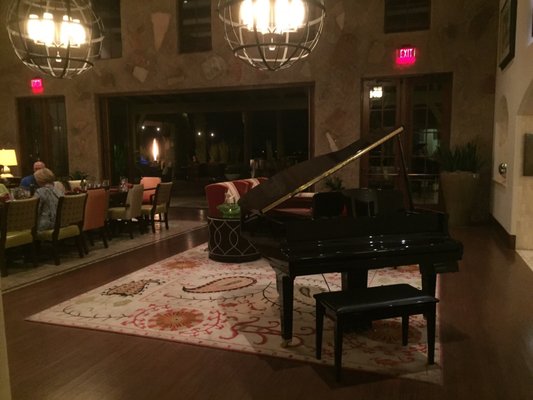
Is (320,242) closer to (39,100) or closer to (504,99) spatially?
(504,99)

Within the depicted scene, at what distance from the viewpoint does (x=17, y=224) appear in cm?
511

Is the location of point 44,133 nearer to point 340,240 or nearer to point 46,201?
point 46,201

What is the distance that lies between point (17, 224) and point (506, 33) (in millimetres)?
7505

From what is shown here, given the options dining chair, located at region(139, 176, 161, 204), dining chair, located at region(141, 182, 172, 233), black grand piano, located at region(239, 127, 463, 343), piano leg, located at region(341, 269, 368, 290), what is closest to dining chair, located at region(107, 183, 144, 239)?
dining chair, located at region(141, 182, 172, 233)

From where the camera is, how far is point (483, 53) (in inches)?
325

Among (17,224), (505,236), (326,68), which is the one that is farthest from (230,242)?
(326,68)

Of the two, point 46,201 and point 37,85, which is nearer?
point 46,201

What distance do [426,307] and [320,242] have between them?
789 mm

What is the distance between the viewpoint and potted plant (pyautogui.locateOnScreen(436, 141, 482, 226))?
7855mm

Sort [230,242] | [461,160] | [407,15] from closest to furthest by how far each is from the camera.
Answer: [230,242] → [461,160] → [407,15]

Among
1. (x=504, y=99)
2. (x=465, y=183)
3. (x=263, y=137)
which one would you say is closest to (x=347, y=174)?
(x=465, y=183)

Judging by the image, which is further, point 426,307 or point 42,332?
point 42,332

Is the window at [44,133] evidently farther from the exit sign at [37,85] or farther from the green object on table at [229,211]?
the green object on table at [229,211]

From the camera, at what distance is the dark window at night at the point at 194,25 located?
10062mm
